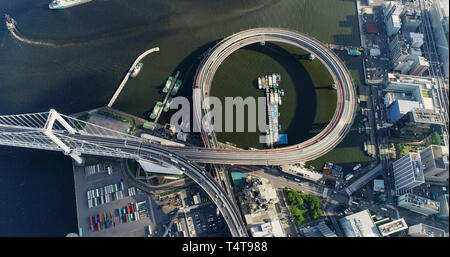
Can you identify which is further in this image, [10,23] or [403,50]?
[10,23]

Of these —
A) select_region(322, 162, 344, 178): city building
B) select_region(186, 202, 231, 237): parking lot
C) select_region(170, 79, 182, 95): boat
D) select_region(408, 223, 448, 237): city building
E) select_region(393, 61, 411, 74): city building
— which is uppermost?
select_region(170, 79, 182, 95): boat

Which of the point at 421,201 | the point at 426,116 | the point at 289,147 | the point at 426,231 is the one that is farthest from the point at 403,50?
the point at 426,231

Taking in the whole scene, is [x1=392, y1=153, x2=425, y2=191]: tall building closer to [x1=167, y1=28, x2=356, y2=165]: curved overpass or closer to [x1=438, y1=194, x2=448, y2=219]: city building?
[x1=438, y1=194, x2=448, y2=219]: city building

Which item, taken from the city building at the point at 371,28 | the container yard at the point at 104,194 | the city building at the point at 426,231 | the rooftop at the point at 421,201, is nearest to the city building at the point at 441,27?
the city building at the point at 371,28

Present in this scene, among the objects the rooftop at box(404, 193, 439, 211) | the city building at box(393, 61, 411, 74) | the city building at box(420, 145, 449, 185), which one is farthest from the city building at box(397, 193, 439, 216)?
the city building at box(393, 61, 411, 74)

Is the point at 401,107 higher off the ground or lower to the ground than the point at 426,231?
higher

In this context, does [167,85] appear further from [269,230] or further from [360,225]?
[360,225]

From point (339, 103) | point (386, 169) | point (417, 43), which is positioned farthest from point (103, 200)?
point (417, 43)
